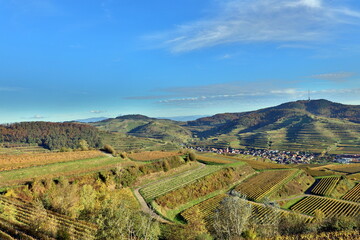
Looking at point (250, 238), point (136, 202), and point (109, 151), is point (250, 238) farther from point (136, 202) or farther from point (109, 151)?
point (109, 151)

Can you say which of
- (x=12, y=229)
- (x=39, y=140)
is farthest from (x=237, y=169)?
(x=39, y=140)

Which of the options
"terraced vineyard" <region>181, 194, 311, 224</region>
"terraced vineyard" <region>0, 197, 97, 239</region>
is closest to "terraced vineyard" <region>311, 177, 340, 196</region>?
"terraced vineyard" <region>181, 194, 311, 224</region>

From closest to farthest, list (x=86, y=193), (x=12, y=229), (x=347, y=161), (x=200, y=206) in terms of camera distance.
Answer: (x=12, y=229) < (x=86, y=193) < (x=200, y=206) < (x=347, y=161)

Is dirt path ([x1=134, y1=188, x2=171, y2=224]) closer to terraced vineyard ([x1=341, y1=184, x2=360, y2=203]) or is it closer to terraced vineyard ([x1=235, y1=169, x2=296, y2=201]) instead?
terraced vineyard ([x1=235, y1=169, x2=296, y2=201])

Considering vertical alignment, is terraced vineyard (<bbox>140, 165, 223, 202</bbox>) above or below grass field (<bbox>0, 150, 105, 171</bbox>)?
below

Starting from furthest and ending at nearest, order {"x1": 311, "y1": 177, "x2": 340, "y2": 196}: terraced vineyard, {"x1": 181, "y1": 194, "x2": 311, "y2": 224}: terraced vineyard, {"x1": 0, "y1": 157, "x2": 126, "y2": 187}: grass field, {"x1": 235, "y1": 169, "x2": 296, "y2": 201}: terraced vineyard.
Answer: {"x1": 311, "y1": 177, "x2": 340, "y2": 196}: terraced vineyard
{"x1": 235, "y1": 169, "x2": 296, "y2": 201}: terraced vineyard
{"x1": 181, "y1": 194, "x2": 311, "y2": 224}: terraced vineyard
{"x1": 0, "y1": 157, "x2": 126, "y2": 187}: grass field

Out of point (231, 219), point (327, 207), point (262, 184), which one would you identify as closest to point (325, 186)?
point (327, 207)
